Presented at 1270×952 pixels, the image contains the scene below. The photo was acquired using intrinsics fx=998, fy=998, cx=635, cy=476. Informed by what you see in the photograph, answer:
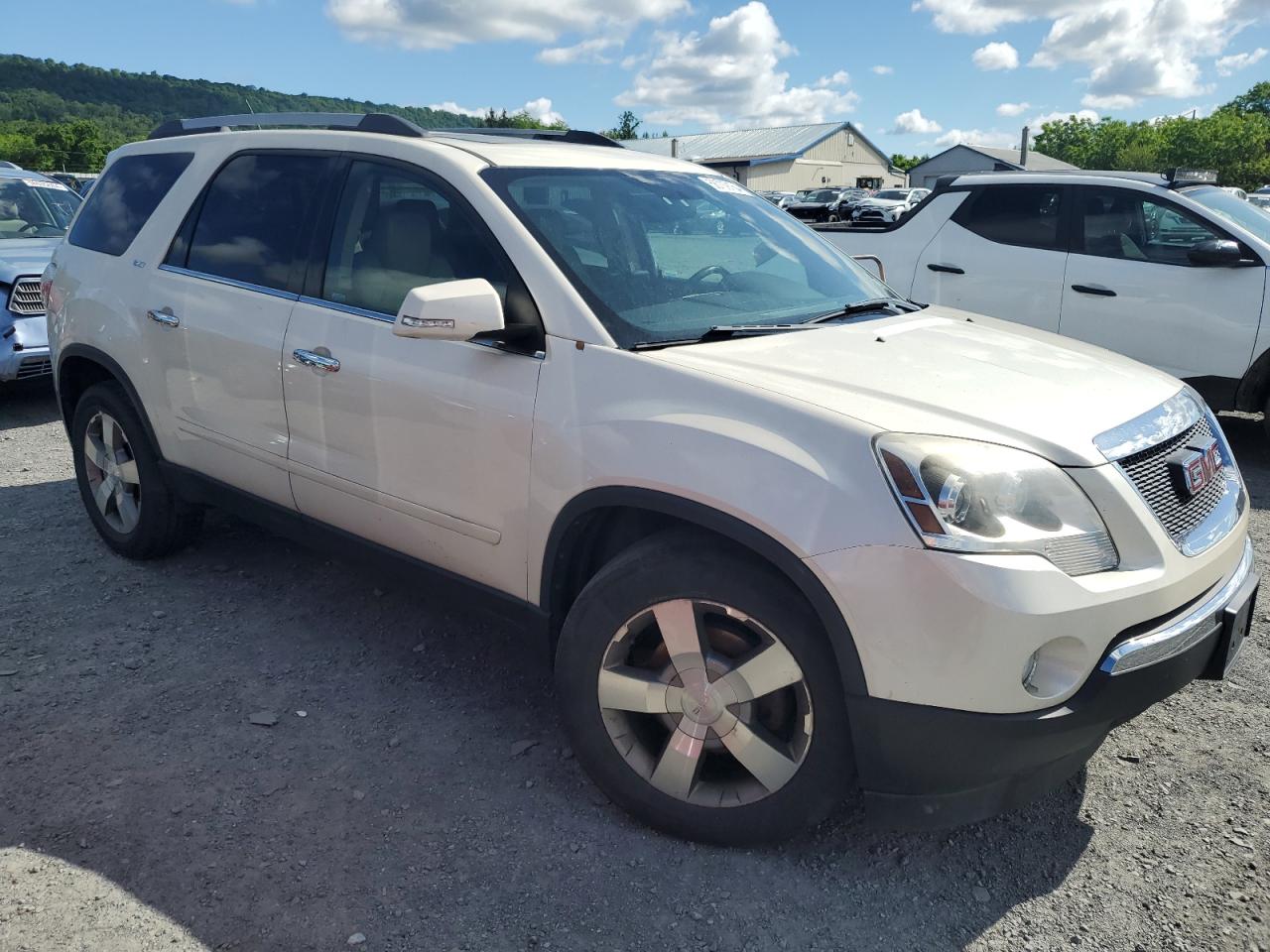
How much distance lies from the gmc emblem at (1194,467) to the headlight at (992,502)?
16.7 inches

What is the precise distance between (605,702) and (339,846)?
0.80m

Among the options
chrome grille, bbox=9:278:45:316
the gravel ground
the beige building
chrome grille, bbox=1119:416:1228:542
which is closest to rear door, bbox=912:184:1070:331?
the gravel ground

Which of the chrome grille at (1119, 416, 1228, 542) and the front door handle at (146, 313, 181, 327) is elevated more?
the front door handle at (146, 313, 181, 327)

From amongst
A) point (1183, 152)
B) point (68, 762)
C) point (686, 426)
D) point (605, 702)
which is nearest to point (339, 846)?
point (605, 702)

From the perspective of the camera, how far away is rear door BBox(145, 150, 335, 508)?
3.50m

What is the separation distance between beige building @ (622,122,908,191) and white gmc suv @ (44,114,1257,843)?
6407 centimetres

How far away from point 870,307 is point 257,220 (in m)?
2.25

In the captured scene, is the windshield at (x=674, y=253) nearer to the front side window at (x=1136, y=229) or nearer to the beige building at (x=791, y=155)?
the front side window at (x=1136, y=229)

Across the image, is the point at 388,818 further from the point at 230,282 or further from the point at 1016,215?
the point at 1016,215

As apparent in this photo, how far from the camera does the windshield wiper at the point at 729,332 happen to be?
271 cm

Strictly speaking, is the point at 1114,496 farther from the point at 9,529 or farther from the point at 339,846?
the point at 9,529

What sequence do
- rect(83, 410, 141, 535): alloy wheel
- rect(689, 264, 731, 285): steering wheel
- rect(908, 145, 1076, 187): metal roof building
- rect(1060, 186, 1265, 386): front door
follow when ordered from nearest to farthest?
1. rect(689, 264, 731, 285): steering wheel
2. rect(83, 410, 141, 535): alloy wheel
3. rect(1060, 186, 1265, 386): front door
4. rect(908, 145, 1076, 187): metal roof building

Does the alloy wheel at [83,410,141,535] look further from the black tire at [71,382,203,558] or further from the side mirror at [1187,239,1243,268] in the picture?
the side mirror at [1187,239,1243,268]

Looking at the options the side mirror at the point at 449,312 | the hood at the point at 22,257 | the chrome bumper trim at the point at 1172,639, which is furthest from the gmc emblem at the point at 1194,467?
the hood at the point at 22,257
